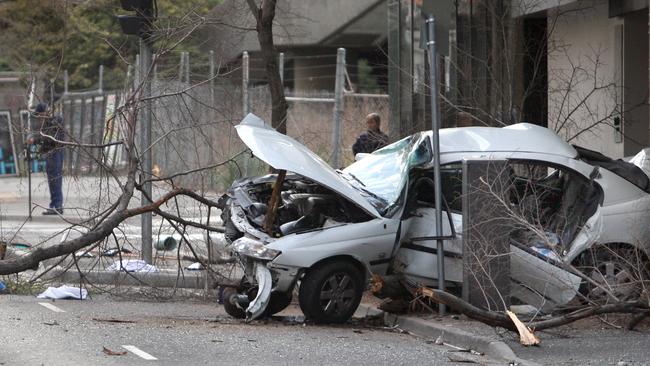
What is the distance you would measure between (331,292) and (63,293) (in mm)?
3344

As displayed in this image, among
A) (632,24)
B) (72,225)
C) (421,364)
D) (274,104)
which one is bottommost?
(421,364)

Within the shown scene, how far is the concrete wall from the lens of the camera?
17.2 metres

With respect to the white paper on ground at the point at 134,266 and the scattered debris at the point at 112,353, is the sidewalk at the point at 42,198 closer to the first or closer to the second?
the white paper on ground at the point at 134,266

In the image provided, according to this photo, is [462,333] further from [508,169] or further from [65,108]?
[65,108]

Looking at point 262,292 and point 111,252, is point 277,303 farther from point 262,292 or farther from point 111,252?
point 111,252

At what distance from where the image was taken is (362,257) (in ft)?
36.3

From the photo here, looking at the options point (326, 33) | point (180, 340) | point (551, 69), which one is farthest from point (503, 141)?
point (326, 33)

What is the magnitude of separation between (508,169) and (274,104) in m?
4.65

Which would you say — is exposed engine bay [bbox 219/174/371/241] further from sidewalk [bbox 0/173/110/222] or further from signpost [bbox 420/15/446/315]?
sidewalk [bbox 0/173/110/222]

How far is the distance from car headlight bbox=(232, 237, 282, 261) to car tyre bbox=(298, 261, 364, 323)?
1.45 ft

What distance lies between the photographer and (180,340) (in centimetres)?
977

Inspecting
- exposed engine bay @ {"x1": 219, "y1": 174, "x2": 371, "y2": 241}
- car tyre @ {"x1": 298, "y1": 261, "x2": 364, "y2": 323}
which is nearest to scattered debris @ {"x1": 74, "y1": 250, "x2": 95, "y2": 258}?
exposed engine bay @ {"x1": 219, "y1": 174, "x2": 371, "y2": 241}

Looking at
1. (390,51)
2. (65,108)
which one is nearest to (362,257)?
(390,51)

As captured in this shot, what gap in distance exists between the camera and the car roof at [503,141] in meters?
11.6
